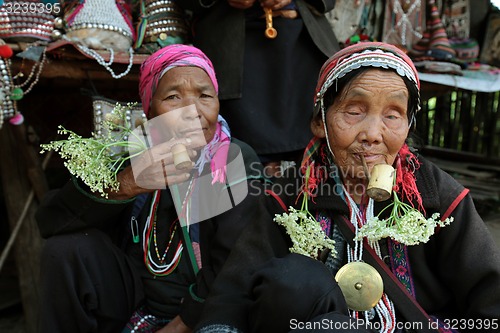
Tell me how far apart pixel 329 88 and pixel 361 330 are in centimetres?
94

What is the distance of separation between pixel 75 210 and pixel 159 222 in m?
0.39

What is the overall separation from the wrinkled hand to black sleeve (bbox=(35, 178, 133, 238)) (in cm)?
7

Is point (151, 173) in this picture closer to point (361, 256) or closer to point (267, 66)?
point (361, 256)

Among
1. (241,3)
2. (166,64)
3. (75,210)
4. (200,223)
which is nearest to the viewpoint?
(75,210)

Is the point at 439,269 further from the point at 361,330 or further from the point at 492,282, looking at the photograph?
the point at 361,330

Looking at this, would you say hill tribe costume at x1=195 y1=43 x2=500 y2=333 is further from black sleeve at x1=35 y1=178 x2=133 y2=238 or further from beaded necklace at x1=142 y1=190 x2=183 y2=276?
black sleeve at x1=35 y1=178 x2=133 y2=238

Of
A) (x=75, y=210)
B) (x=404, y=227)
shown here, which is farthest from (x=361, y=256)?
(x=75, y=210)

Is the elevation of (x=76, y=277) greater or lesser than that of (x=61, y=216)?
lesser

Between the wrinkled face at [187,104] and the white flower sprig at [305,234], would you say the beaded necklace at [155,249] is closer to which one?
the wrinkled face at [187,104]

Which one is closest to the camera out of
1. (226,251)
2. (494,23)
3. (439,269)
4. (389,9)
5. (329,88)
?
(439,269)

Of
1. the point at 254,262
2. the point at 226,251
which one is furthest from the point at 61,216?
the point at 254,262

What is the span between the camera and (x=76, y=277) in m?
2.14

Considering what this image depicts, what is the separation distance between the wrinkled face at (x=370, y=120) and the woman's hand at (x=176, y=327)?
3.14 feet

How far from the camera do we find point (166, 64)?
2.42 m
